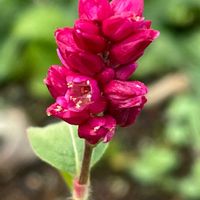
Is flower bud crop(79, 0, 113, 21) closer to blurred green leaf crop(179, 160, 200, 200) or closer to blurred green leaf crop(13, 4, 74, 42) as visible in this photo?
blurred green leaf crop(179, 160, 200, 200)

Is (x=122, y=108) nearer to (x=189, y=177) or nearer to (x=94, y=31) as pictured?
(x=94, y=31)

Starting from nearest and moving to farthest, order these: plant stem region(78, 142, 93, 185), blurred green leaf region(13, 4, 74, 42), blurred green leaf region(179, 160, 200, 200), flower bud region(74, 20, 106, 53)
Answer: flower bud region(74, 20, 106, 53) < plant stem region(78, 142, 93, 185) < blurred green leaf region(179, 160, 200, 200) < blurred green leaf region(13, 4, 74, 42)

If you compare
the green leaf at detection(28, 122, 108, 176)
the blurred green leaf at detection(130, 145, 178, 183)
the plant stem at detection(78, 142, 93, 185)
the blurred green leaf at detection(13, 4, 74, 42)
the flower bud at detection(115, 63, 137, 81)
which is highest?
the flower bud at detection(115, 63, 137, 81)

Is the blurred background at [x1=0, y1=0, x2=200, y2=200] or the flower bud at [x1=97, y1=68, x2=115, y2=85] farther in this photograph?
the blurred background at [x1=0, y1=0, x2=200, y2=200]

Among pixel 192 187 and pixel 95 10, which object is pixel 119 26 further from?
pixel 192 187

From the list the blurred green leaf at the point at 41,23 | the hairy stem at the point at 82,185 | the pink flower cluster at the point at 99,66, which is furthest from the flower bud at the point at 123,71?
the blurred green leaf at the point at 41,23

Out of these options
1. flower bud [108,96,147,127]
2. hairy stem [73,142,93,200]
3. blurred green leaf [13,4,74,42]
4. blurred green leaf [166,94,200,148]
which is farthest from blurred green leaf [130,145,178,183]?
flower bud [108,96,147,127]

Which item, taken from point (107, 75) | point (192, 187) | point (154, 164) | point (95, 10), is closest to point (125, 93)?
point (107, 75)

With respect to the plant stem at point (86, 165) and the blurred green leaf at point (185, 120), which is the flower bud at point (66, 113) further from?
the blurred green leaf at point (185, 120)
